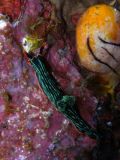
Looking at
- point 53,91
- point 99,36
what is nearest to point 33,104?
point 53,91

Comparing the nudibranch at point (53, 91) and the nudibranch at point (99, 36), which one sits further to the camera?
the nudibranch at point (99, 36)

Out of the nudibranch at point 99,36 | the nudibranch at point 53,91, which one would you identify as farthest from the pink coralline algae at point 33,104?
the nudibranch at point 99,36

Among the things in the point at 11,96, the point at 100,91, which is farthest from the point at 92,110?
the point at 11,96

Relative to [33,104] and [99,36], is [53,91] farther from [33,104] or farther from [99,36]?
[99,36]

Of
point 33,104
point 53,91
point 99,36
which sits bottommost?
point 33,104

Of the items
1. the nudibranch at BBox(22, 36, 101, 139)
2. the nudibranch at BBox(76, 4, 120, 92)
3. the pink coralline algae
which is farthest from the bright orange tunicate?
A: the nudibranch at BBox(22, 36, 101, 139)

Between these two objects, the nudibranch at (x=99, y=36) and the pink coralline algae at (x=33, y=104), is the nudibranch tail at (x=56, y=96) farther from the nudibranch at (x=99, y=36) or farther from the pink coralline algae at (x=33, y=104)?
the nudibranch at (x=99, y=36)
